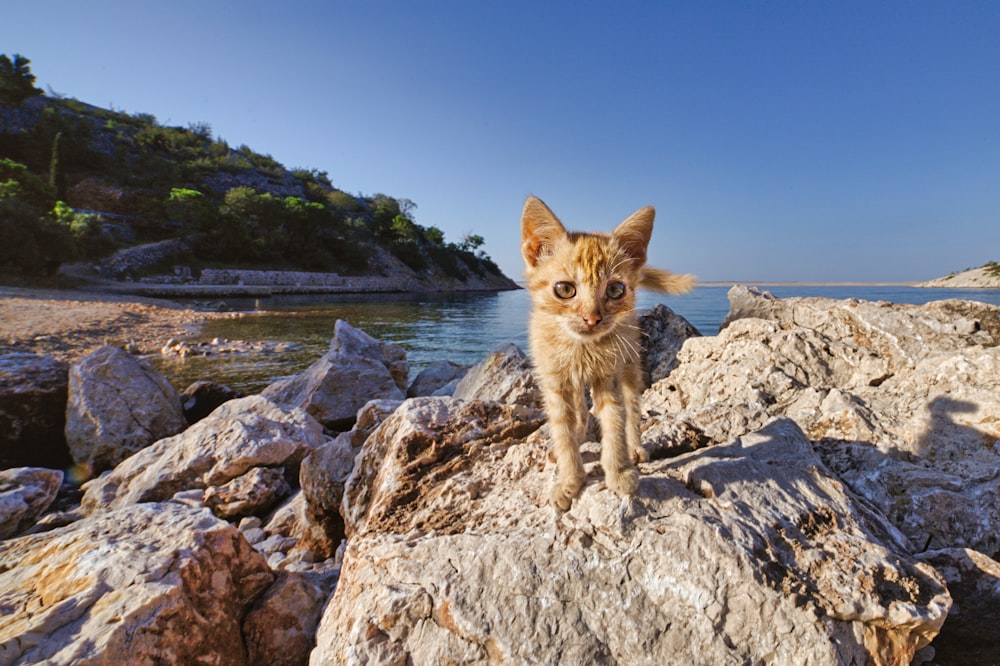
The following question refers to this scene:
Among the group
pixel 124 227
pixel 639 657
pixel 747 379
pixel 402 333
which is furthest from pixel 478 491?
pixel 124 227

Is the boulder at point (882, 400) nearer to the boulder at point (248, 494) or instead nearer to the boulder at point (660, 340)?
the boulder at point (660, 340)

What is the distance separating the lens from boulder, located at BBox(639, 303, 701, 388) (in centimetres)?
570

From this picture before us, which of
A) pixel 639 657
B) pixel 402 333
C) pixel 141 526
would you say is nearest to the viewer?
pixel 639 657

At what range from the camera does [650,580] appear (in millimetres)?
1797

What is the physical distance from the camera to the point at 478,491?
2557 millimetres

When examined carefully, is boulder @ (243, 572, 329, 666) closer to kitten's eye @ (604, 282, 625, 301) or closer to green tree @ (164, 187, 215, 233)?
kitten's eye @ (604, 282, 625, 301)

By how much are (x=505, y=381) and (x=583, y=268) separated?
3104 mm

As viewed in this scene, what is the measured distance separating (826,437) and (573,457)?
2.21 metres

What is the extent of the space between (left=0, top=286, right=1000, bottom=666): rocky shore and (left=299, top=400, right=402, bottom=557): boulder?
0.02 metres

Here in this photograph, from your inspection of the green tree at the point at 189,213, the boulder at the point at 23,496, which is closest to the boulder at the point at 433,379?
the boulder at the point at 23,496

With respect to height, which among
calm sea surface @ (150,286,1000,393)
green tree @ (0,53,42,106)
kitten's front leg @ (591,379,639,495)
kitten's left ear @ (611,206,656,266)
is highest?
green tree @ (0,53,42,106)

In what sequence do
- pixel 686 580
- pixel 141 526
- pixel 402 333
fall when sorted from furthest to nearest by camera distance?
pixel 402 333 < pixel 141 526 < pixel 686 580

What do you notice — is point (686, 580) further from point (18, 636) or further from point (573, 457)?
point (18, 636)

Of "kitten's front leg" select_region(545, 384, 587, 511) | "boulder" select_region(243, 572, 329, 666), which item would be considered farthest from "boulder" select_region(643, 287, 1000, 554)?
"boulder" select_region(243, 572, 329, 666)
